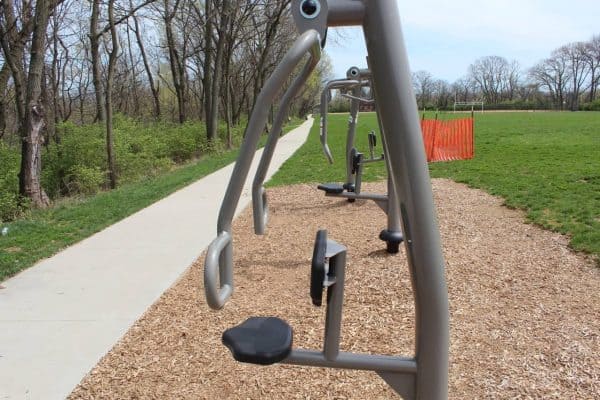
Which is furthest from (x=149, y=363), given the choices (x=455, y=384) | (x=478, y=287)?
(x=478, y=287)

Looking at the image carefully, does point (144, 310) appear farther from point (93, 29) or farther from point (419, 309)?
point (93, 29)

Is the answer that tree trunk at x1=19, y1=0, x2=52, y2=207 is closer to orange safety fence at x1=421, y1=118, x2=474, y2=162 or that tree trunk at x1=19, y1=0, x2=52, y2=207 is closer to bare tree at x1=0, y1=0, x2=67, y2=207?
bare tree at x1=0, y1=0, x2=67, y2=207

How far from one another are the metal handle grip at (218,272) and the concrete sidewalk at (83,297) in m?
1.40

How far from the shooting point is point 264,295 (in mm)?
3643

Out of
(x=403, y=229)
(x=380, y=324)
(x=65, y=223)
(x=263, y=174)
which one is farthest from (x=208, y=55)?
(x=403, y=229)

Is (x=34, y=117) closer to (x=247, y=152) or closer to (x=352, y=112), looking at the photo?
(x=352, y=112)

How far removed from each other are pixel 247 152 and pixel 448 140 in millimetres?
12403

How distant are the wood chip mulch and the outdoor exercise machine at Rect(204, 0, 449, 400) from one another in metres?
0.73

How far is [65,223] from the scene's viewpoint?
628 centimetres

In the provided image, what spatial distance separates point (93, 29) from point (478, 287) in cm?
889

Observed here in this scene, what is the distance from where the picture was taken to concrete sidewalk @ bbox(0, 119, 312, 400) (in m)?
2.68

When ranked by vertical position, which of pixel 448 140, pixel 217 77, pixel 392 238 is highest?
pixel 217 77

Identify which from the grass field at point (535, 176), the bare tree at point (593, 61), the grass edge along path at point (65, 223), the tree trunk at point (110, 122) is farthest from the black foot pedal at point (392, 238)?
the bare tree at point (593, 61)

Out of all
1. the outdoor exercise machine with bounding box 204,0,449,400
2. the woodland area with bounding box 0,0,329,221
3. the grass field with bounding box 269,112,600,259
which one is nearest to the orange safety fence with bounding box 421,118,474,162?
the grass field with bounding box 269,112,600,259
